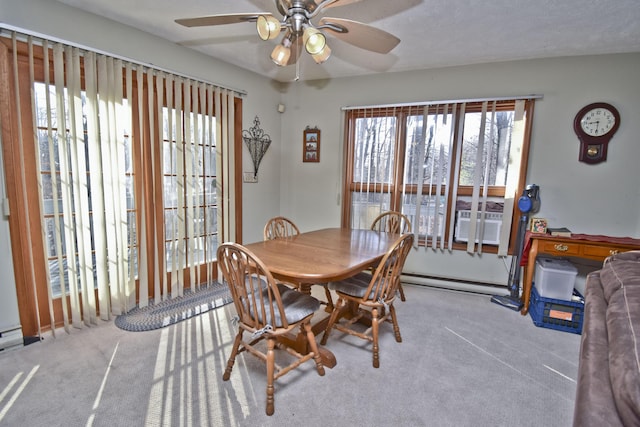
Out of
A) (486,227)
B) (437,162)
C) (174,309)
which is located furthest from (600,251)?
(174,309)

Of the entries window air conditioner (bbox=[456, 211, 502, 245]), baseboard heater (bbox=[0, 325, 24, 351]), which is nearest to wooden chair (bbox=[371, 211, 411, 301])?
window air conditioner (bbox=[456, 211, 502, 245])

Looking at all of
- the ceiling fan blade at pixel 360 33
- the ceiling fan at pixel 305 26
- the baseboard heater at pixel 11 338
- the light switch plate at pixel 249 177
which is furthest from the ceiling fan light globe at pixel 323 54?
the baseboard heater at pixel 11 338

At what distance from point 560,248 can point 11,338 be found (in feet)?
13.7

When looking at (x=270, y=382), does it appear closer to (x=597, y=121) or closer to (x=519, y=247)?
(x=519, y=247)

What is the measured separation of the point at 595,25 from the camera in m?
2.21

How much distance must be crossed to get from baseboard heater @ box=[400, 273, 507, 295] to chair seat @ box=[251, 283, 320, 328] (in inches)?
78.1

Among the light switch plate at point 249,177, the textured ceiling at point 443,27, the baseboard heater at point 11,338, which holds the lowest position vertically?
the baseboard heater at point 11,338

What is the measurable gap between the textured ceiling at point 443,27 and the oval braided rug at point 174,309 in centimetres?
234

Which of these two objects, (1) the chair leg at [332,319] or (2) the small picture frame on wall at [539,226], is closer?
(1) the chair leg at [332,319]

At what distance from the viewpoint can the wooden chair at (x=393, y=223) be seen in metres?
3.12

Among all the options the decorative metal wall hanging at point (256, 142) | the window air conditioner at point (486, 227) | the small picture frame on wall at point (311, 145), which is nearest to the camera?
the window air conditioner at point (486, 227)

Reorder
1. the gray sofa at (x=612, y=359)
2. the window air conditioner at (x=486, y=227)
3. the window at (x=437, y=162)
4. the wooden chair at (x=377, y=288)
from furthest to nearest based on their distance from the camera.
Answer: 1. the window air conditioner at (x=486, y=227)
2. the window at (x=437, y=162)
3. the wooden chair at (x=377, y=288)
4. the gray sofa at (x=612, y=359)

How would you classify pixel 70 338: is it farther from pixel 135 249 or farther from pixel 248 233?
pixel 248 233

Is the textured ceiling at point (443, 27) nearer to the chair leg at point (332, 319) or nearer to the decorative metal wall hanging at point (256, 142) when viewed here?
the decorative metal wall hanging at point (256, 142)
